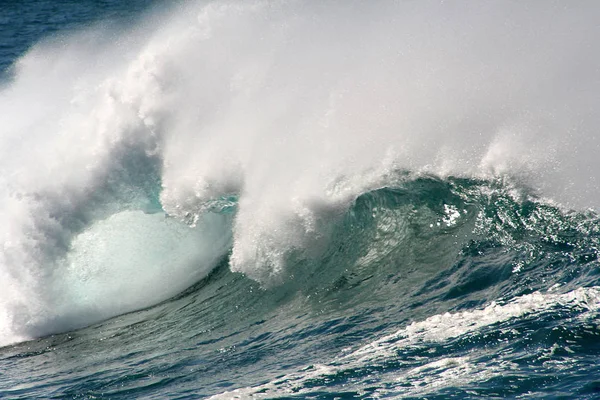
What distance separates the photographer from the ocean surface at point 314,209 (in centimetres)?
866

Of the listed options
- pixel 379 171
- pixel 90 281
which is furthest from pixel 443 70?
pixel 90 281

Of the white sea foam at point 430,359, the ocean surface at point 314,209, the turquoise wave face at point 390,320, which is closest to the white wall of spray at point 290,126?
the ocean surface at point 314,209

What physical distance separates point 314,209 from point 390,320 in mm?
3135

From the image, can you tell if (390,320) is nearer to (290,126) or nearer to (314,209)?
(314,209)

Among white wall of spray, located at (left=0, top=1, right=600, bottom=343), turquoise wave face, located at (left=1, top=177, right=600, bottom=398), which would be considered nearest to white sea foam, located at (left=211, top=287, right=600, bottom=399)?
turquoise wave face, located at (left=1, top=177, right=600, bottom=398)

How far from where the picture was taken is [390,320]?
30.4 feet

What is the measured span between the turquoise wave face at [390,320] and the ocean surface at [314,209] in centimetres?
4

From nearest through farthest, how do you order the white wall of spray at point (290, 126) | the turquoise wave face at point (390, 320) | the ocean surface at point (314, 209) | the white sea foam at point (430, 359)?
the white sea foam at point (430, 359) → the turquoise wave face at point (390, 320) → the ocean surface at point (314, 209) → the white wall of spray at point (290, 126)

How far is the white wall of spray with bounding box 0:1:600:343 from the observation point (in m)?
11.8

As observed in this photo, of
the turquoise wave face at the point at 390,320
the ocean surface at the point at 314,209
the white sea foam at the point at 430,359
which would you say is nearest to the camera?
the white sea foam at the point at 430,359

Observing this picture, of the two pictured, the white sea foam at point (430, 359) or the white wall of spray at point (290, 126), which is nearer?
the white sea foam at point (430, 359)

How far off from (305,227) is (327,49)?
4458 millimetres

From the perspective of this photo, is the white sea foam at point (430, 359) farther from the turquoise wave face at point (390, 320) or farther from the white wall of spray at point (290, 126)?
the white wall of spray at point (290, 126)

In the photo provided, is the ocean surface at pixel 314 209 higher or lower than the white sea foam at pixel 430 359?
higher
